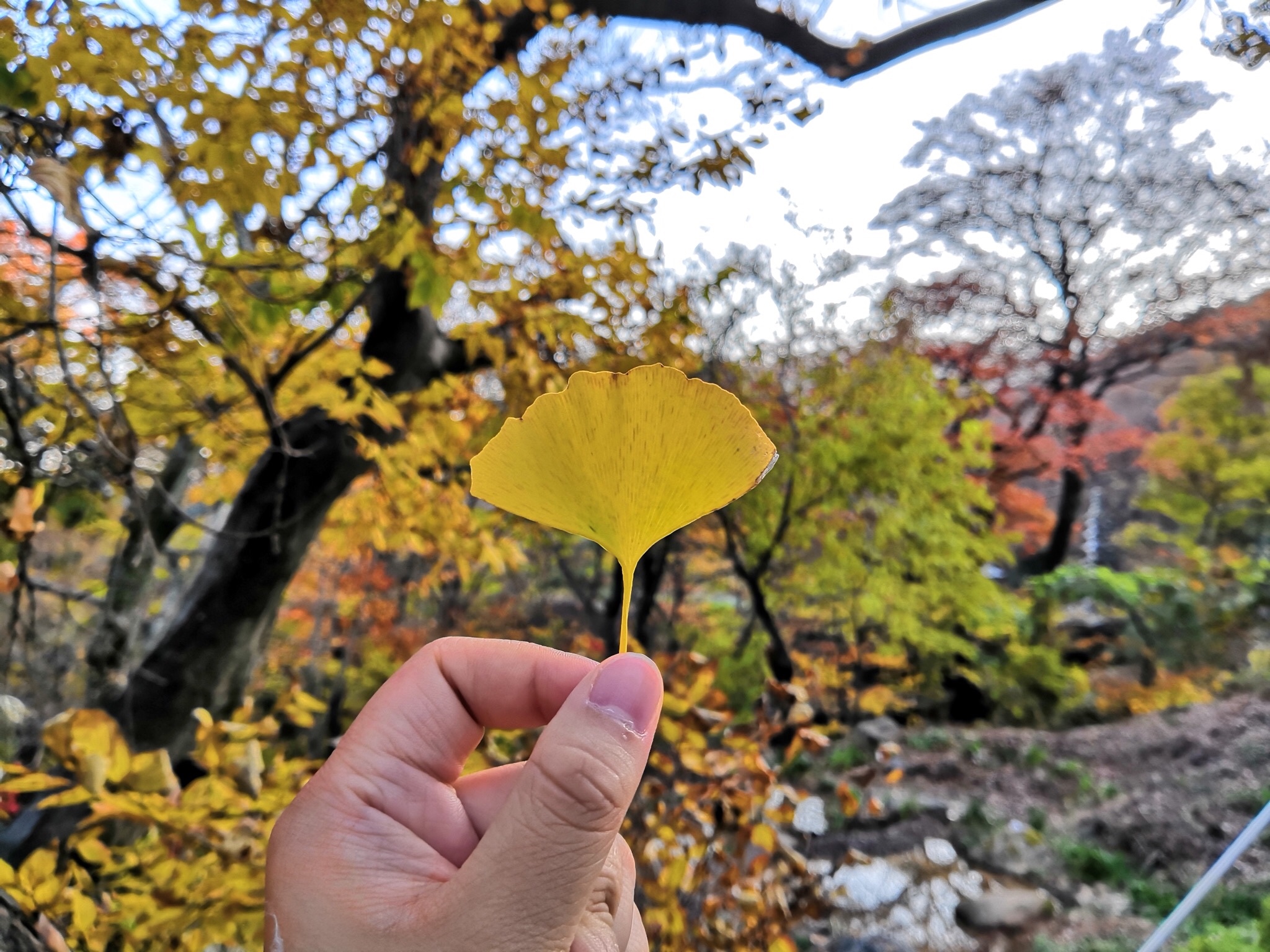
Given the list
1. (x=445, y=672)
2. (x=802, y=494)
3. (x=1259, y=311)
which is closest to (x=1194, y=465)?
(x=1259, y=311)

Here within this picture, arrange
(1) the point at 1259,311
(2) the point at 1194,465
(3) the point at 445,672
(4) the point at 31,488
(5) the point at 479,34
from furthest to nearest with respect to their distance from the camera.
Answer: (2) the point at 1194,465 < (1) the point at 1259,311 < (5) the point at 479,34 < (4) the point at 31,488 < (3) the point at 445,672

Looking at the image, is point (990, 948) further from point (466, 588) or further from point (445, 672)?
point (466, 588)

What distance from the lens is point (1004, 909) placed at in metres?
2.89

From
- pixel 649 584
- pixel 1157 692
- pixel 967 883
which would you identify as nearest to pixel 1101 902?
pixel 967 883

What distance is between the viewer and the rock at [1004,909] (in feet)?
9.34

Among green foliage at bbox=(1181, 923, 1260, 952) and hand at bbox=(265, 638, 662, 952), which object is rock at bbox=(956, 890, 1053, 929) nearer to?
green foliage at bbox=(1181, 923, 1260, 952)

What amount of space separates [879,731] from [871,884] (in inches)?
65.1

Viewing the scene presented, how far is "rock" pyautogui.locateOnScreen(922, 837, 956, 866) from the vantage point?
3303 mm

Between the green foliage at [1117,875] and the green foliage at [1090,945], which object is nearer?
the green foliage at [1090,945]

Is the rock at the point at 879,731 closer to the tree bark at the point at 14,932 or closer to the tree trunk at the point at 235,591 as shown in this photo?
the tree trunk at the point at 235,591

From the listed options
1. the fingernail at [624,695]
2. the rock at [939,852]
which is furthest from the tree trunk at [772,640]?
the fingernail at [624,695]

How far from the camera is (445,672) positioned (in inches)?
28.3

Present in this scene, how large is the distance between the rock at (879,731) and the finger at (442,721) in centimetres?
433

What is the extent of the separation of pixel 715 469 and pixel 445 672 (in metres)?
0.42
